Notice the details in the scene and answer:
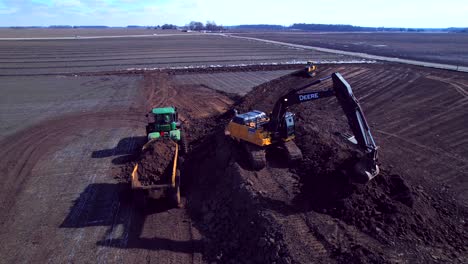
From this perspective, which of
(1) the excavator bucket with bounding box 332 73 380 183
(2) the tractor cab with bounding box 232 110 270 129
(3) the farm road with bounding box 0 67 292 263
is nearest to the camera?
(3) the farm road with bounding box 0 67 292 263

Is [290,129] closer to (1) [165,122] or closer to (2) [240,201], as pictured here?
(2) [240,201]

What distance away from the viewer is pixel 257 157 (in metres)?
14.4

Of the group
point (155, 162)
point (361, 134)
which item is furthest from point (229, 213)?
point (361, 134)

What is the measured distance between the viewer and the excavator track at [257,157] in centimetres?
1442

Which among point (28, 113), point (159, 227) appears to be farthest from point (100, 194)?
point (28, 113)

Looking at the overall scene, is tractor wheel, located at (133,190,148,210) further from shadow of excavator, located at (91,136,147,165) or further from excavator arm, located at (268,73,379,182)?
excavator arm, located at (268,73,379,182)

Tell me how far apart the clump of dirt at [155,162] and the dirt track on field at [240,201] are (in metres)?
1.17

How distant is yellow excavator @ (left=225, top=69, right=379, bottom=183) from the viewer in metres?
12.0

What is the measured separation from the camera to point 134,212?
1321cm

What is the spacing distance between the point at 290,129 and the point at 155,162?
5.85 metres

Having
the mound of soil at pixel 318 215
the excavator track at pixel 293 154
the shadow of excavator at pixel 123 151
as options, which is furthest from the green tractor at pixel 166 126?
the excavator track at pixel 293 154

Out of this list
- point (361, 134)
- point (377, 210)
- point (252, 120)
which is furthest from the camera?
Result: point (252, 120)

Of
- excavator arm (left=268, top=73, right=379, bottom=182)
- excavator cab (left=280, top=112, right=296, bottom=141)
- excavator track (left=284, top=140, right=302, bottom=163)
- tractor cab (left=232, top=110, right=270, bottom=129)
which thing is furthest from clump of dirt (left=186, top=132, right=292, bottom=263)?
excavator arm (left=268, top=73, right=379, bottom=182)

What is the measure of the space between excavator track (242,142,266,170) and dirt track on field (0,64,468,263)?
333mm
